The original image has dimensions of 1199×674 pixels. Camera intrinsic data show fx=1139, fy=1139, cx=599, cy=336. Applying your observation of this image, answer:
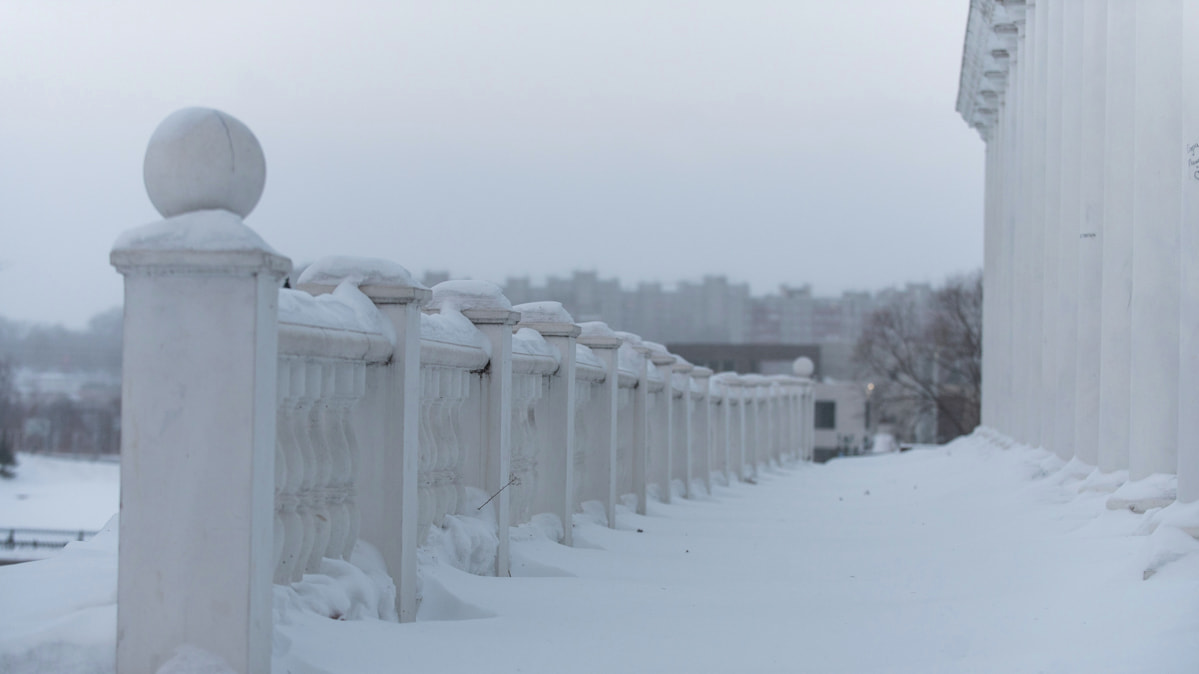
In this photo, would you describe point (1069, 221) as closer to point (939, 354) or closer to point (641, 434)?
point (641, 434)

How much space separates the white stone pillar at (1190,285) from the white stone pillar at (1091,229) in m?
4.65

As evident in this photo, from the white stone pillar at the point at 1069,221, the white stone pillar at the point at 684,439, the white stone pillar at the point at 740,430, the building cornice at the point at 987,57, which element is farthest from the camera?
the building cornice at the point at 987,57

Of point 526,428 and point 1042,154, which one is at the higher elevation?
point 1042,154

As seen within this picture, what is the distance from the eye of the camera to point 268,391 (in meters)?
3.35

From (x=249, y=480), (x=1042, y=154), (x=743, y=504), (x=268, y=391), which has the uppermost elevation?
(x=1042, y=154)

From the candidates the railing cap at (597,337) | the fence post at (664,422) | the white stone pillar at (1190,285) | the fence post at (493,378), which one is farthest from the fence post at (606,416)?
the white stone pillar at (1190,285)

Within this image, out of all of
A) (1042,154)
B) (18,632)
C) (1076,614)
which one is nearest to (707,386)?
(1042,154)

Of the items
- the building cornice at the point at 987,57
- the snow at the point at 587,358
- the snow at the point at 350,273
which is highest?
the building cornice at the point at 987,57

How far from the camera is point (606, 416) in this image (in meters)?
9.11

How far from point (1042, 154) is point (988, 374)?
1074 cm

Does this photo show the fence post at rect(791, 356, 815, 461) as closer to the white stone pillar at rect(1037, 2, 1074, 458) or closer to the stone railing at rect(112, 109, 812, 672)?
the white stone pillar at rect(1037, 2, 1074, 458)

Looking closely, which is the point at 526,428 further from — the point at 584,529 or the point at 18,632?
the point at 18,632

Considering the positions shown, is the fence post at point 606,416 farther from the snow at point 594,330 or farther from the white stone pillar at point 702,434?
the white stone pillar at point 702,434

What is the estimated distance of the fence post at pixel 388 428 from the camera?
182 inches
